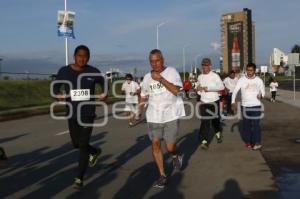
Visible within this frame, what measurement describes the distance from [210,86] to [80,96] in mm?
4860

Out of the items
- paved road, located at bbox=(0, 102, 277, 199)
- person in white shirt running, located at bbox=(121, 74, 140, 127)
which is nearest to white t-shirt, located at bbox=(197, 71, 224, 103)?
paved road, located at bbox=(0, 102, 277, 199)

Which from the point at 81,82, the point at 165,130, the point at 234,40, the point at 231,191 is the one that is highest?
the point at 234,40

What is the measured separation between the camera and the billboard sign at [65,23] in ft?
109

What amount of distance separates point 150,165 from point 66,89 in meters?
2.44

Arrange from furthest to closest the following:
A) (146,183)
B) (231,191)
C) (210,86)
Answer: (210,86)
(146,183)
(231,191)

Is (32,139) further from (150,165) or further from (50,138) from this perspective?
(150,165)

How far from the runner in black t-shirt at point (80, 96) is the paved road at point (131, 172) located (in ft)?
1.91

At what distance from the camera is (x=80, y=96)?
7.93 m

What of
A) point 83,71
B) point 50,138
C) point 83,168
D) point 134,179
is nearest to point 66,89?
point 83,71

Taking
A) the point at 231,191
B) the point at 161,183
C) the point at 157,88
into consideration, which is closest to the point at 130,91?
the point at 157,88

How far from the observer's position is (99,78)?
826 centimetres

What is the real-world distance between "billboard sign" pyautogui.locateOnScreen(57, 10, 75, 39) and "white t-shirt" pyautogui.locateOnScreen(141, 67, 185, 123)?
1014 inches

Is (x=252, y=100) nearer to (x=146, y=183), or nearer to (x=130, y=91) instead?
(x=146, y=183)

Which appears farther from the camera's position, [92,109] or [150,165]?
[150,165]
